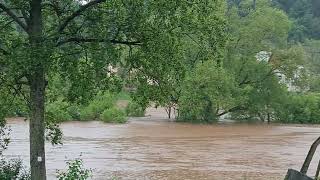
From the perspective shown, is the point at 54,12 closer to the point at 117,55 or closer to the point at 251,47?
the point at 117,55

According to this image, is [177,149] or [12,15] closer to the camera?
[12,15]

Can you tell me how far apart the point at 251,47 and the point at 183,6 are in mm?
38698

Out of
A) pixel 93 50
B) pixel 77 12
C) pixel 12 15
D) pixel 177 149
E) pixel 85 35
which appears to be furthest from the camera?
pixel 177 149

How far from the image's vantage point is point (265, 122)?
5125 cm

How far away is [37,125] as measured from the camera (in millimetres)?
11586

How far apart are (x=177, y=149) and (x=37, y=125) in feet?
65.8

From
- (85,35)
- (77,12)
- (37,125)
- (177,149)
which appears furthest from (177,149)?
(77,12)

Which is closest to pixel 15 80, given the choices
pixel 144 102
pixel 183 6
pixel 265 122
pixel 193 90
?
pixel 144 102

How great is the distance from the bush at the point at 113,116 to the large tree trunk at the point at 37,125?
35.4m

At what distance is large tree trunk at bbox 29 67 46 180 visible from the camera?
37.8ft

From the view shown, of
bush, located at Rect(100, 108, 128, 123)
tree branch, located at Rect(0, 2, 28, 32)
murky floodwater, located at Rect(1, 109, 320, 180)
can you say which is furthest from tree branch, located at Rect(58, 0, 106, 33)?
bush, located at Rect(100, 108, 128, 123)

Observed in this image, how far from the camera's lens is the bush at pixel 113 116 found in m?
47.5

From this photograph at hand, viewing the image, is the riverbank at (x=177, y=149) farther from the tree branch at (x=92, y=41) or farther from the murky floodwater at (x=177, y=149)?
the tree branch at (x=92, y=41)

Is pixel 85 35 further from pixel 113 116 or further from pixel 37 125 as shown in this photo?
pixel 113 116
